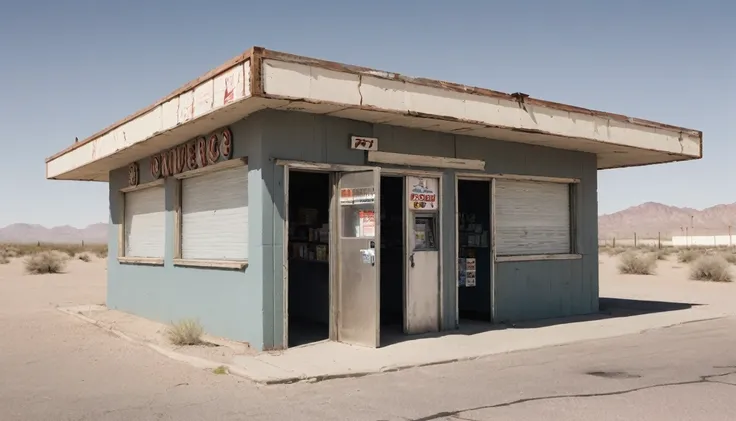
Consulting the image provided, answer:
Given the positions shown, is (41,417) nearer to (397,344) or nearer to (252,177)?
(252,177)

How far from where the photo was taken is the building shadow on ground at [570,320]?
36.4ft

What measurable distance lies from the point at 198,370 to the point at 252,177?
291 centimetres

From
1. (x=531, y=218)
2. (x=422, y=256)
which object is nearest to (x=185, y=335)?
(x=422, y=256)

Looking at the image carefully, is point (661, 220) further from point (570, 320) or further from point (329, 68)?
point (329, 68)

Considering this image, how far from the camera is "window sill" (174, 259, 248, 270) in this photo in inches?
407

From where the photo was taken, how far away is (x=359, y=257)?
33.1 feet

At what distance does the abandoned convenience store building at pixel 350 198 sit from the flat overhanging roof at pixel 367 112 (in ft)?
0.10

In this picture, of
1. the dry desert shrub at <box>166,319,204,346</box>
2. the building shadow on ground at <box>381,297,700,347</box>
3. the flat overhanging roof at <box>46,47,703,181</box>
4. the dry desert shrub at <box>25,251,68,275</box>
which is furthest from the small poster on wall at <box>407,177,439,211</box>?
the dry desert shrub at <box>25,251,68,275</box>

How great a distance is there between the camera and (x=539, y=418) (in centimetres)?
614

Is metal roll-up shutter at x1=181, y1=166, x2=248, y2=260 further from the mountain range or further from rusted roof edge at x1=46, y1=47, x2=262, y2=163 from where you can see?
the mountain range

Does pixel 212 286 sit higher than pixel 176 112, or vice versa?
pixel 176 112

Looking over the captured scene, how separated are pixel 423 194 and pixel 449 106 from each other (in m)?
1.62

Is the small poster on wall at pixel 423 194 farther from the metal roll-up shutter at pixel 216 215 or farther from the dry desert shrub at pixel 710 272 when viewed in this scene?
the dry desert shrub at pixel 710 272

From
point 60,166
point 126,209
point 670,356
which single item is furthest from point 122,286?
point 670,356
